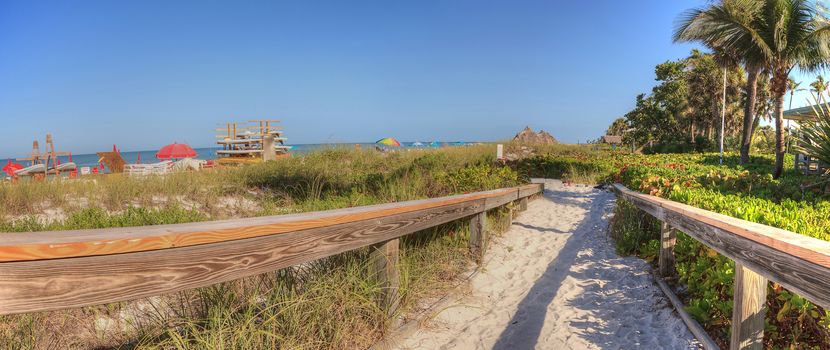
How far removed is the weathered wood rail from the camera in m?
1.28

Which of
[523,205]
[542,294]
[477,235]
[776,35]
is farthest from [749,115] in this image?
[542,294]

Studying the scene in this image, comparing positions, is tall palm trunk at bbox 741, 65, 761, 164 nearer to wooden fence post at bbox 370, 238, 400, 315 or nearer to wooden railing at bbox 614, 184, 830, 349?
wooden railing at bbox 614, 184, 830, 349

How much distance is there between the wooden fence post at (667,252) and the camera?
15.0ft

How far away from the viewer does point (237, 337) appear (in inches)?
93.2

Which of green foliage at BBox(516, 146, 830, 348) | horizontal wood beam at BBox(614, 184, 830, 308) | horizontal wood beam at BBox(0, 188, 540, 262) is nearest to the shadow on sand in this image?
green foliage at BBox(516, 146, 830, 348)

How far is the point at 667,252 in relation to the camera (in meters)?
4.61

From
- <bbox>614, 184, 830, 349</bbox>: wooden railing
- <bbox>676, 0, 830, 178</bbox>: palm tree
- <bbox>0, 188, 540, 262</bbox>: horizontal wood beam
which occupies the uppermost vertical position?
<bbox>676, 0, 830, 178</bbox>: palm tree

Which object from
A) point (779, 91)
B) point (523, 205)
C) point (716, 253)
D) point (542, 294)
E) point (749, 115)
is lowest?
point (542, 294)

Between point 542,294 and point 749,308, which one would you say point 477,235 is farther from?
point 749,308

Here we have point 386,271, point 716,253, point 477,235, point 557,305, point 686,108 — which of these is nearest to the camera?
point 386,271

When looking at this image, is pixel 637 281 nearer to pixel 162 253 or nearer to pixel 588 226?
pixel 588 226

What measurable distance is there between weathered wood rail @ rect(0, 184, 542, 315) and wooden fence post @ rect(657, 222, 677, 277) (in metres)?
3.74

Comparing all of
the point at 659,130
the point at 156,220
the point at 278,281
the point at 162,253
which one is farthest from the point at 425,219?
the point at 659,130

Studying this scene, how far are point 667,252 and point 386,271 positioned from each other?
3265mm
